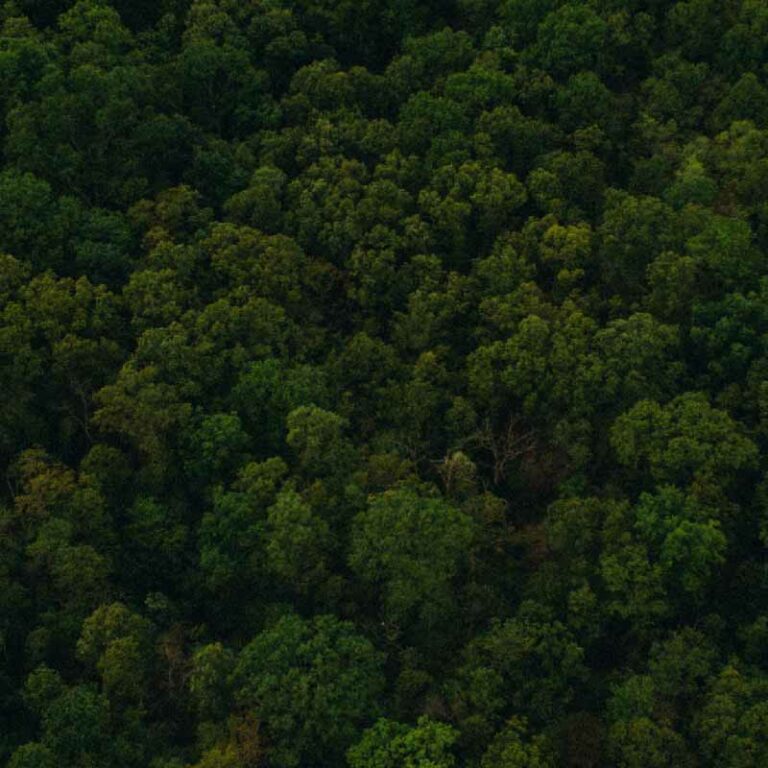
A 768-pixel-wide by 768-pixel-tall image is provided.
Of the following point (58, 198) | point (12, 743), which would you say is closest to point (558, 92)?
point (58, 198)

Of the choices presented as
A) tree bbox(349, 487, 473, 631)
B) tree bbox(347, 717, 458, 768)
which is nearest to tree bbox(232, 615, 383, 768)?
tree bbox(347, 717, 458, 768)

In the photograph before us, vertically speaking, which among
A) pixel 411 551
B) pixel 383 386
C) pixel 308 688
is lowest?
pixel 308 688

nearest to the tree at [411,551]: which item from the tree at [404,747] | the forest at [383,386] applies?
the forest at [383,386]

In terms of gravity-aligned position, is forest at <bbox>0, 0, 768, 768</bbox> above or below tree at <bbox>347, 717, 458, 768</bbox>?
above

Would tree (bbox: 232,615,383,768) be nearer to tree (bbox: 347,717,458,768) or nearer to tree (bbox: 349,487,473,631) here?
tree (bbox: 347,717,458,768)

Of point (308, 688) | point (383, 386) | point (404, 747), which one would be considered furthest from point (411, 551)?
point (383, 386)

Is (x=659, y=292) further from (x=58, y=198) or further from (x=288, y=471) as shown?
(x=58, y=198)

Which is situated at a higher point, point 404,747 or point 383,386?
point 383,386

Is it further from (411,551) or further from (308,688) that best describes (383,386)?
(308,688)
